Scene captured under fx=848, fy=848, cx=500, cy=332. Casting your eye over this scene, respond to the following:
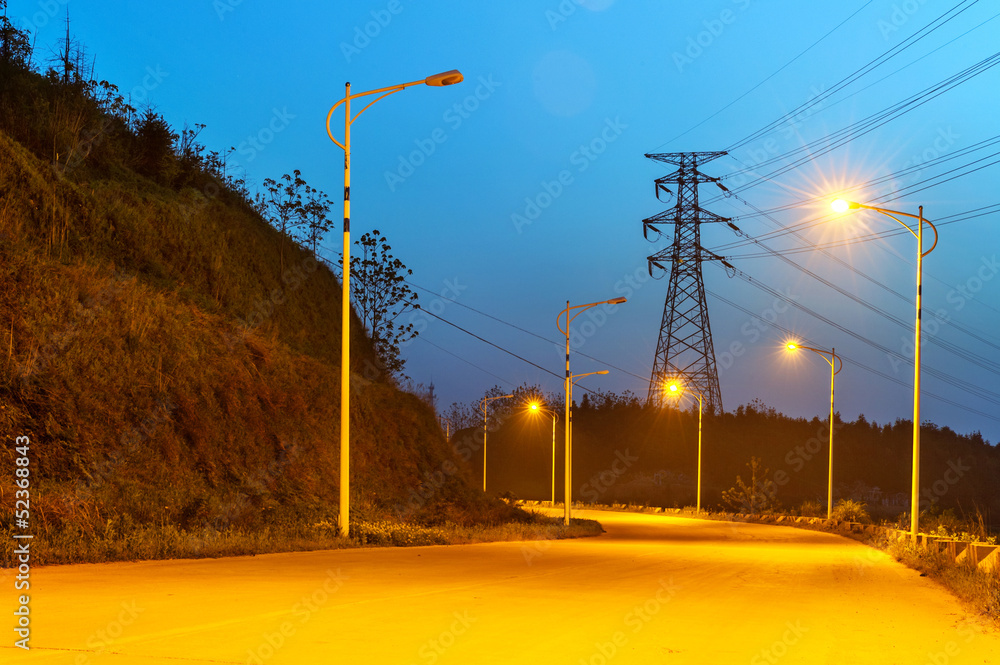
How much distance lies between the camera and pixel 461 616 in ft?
30.5

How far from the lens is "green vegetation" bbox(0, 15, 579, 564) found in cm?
1784

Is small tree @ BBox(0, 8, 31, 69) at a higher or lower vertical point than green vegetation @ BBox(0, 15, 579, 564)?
higher

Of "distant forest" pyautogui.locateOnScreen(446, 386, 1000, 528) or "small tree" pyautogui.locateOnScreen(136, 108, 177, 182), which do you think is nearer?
"small tree" pyautogui.locateOnScreen(136, 108, 177, 182)

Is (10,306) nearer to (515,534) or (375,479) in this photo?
(375,479)

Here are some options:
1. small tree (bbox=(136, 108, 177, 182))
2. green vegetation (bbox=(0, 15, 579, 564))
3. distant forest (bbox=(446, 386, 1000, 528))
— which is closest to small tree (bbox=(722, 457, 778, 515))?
distant forest (bbox=(446, 386, 1000, 528))

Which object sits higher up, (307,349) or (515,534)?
(307,349)

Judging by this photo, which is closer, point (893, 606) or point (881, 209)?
point (893, 606)

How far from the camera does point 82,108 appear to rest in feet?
102

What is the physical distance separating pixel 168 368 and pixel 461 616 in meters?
16.0

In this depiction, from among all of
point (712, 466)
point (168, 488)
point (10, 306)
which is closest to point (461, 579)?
point (168, 488)

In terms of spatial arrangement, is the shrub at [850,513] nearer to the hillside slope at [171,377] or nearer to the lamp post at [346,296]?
the hillside slope at [171,377]

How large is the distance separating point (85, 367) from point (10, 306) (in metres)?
2.14

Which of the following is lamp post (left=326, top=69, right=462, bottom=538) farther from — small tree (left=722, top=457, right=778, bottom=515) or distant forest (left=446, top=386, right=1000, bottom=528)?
distant forest (left=446, top=386, right=1000, bottom=528)

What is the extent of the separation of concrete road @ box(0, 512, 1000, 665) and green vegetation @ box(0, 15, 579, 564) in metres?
3.71
